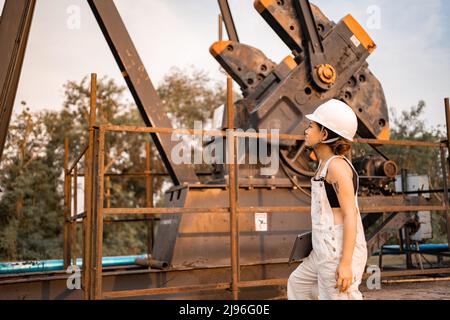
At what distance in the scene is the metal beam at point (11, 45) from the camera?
4.50 metres

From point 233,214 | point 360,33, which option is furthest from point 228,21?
point 233,214

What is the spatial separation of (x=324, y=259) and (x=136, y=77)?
3.65 metres

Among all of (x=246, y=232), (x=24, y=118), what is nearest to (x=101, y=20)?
(x=246, y=232)

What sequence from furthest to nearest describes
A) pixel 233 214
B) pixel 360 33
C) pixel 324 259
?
pixel 360 33, pixel 233 214, pixel 324 259

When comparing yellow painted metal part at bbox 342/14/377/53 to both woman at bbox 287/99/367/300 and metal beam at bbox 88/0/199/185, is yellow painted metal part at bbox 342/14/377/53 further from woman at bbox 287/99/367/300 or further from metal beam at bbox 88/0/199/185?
woman at bbox 287/99/367/300

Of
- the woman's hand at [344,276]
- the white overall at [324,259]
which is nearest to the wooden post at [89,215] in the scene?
the white overall at [324,259]

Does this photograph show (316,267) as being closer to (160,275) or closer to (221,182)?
(160,275)

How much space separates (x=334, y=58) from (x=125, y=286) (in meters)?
3.63

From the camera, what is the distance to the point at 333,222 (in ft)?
7.51

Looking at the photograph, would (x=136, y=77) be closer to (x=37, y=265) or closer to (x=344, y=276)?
(x=344, y=276)

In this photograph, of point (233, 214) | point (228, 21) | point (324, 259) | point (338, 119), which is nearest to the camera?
point (324, 259)

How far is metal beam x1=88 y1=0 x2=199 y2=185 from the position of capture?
5.26m

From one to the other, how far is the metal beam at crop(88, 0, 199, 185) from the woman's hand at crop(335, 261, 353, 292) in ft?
10.7
